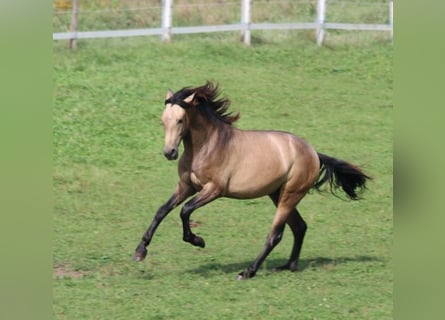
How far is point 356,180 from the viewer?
8.70 m

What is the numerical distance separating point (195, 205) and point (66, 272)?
1287 mm

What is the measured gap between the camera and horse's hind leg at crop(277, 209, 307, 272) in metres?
8.29

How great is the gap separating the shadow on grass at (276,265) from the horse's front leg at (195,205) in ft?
0.97

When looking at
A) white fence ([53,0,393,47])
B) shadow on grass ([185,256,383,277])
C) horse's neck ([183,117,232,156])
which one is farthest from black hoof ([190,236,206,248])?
white fence ([53,0,393,47])

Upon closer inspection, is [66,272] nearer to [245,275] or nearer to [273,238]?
[245,275]

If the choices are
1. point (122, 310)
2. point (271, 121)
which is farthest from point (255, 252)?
point (271, 121)

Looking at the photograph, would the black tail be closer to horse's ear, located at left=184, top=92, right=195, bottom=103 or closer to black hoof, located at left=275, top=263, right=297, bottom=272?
black hoof, located at left=275, top=263, right=297, bottom=272

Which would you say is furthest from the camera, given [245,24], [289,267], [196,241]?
[245,24]

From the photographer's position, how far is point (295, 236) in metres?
8.42

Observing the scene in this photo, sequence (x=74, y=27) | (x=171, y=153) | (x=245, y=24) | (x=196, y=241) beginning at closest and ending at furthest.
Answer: (x=171, y=153), (x=196, y=241), (x=74, y=27), (x=245, y=24)

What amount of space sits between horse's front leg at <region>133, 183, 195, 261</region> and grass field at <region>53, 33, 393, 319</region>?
0.57 ft

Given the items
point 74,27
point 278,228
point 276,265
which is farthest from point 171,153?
point 74,27

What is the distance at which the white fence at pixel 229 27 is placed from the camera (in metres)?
17.0

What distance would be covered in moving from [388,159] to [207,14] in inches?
267
